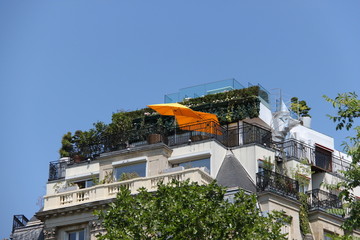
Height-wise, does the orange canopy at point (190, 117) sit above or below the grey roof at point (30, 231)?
above

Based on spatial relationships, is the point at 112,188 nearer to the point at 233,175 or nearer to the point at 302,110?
the point at 233,175

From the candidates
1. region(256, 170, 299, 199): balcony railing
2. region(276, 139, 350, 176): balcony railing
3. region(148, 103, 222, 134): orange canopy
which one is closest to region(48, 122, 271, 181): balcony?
region(148, 103, 222, 134): orange canopy

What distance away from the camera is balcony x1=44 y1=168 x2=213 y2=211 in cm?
5669

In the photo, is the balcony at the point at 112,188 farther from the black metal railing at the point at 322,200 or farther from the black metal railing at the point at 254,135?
the black metal railing at the point at 322,200

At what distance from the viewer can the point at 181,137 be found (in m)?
63.2

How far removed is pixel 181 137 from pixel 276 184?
23.3ft

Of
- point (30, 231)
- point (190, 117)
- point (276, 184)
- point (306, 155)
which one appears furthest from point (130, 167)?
point (306, 155)

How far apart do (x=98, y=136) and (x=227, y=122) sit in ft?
25.3

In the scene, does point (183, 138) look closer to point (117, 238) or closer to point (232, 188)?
point (232, 188)

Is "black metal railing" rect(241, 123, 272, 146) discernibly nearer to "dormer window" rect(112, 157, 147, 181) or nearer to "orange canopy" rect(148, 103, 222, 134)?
"orange canopy" rect(148, 103, 222, 134)

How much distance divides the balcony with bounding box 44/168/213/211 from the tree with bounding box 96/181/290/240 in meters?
4.77

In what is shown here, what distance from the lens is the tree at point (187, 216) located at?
48.8 m

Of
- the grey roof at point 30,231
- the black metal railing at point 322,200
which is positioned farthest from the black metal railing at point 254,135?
the grey roof at point 30,231

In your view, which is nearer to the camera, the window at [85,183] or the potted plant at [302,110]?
the window at [85,183]
